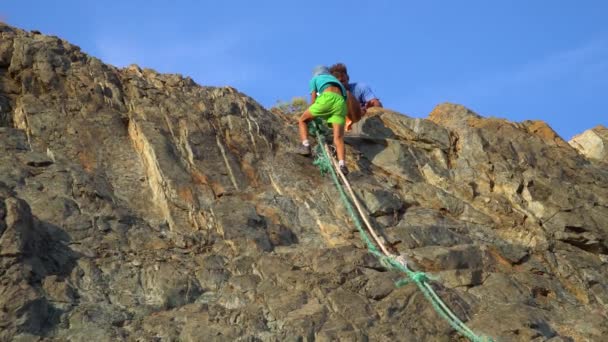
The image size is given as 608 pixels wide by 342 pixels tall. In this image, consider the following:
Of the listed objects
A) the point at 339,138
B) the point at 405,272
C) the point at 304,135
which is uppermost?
the point at 304,135

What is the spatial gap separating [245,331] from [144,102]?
6.05m

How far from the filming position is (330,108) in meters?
14.7

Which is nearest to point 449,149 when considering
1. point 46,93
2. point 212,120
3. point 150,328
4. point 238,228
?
point 212,120

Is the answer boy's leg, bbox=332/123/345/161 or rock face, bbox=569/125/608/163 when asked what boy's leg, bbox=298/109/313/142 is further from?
rock face, bbox=569/125/608/163

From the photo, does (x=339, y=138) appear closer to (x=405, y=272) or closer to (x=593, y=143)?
(x=405, y=272)

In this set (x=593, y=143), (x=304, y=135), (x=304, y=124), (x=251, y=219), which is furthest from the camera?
(x=593, y=143)

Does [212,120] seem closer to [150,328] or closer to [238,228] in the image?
[238,228]

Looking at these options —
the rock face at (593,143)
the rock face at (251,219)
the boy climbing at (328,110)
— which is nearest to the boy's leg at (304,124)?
the boy climbing at (328,110)

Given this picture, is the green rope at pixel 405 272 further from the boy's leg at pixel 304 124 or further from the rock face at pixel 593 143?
the rock face at pixel 593 143

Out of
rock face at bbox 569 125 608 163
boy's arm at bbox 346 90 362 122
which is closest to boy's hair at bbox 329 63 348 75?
boy's arm at bbox 346 90 362 122

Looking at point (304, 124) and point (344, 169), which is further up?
point (304, 124)

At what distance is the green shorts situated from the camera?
1470cm

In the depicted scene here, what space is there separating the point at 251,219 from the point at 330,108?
3459 millimetres

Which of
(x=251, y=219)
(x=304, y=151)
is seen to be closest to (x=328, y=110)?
(x=304, y=151)
